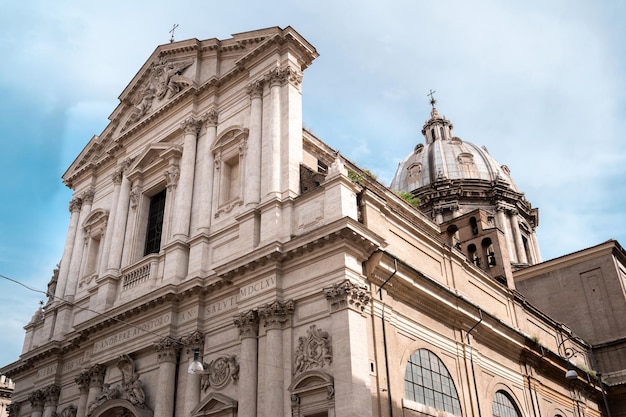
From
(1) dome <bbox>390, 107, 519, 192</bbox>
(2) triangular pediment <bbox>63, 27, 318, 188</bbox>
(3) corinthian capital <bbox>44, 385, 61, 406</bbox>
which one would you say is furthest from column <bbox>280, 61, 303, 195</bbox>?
(1) dome <bbox>390, 107, 519, 192</bbox>

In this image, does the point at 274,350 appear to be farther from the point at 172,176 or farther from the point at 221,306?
the point at 172,176

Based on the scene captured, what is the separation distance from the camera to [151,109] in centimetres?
2452

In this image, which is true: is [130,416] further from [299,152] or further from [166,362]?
[299,152]

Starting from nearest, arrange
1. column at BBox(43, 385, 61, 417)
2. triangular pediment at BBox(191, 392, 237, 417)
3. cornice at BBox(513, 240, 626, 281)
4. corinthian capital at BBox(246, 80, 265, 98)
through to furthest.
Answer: triangular pediment at BBox(191, 392, 237, 417) → corinthian capital at BBox(246, 80, 265, 98) → column at BBox(43, 385, 61, 417) → cornice at BBox(513, 240, 626, 281)

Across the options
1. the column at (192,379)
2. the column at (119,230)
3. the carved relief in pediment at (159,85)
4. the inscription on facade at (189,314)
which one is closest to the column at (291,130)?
the inscription on facade at (189,314)

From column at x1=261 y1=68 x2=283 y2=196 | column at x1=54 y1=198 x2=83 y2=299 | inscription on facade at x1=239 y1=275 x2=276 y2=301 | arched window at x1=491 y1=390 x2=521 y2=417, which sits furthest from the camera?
column at x1=54 y1=198 x2=83 y2=299

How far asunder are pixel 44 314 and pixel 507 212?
34.8m

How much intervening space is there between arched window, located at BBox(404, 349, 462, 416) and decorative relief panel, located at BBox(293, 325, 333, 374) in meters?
2.59

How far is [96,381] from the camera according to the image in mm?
19375

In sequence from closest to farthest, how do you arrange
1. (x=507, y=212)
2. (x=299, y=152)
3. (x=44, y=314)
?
(x=299, y=152)
(x=44, y=314)
(x=507, y=212)

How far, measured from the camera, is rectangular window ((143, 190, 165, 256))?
21.8 metres

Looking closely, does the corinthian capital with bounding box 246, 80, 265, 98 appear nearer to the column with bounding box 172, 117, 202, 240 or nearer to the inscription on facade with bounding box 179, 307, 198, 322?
the column with bounding box 172, 117, 202, 240

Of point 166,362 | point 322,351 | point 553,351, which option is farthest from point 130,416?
point 553,351

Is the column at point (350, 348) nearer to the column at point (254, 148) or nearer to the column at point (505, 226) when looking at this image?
the column at point (254, 148)
